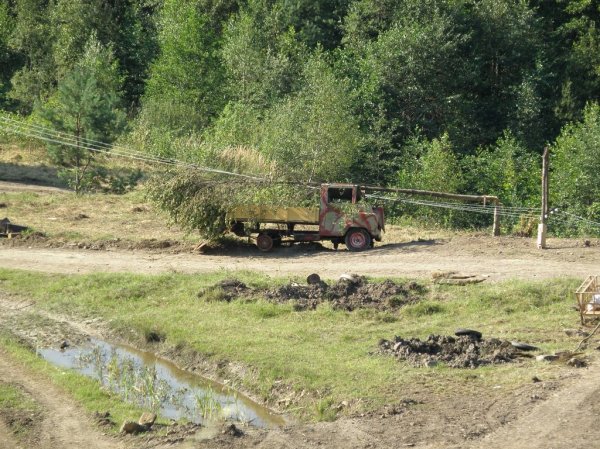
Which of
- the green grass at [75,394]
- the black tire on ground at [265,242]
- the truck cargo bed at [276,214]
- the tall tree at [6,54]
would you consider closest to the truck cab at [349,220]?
the truck cargo bed at [276,214]

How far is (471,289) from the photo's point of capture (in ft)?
82.8

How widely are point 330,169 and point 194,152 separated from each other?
9.69 m

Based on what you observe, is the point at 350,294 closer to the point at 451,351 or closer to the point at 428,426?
the point at 451,351

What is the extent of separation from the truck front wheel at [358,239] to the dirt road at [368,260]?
1.24 ft

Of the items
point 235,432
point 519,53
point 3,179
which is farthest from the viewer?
point 519,53

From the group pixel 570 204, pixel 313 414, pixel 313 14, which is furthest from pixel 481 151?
pixel 313 414

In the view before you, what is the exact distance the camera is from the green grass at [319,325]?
18719 millimetres

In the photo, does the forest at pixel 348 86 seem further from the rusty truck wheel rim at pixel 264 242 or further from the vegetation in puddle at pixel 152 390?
the vegetation in puddle at pixel 152 390

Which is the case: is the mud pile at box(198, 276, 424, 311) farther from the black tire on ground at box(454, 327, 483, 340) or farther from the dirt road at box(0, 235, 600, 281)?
the black tire on ground at box(454, 327, 483, 340)

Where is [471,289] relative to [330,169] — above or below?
below

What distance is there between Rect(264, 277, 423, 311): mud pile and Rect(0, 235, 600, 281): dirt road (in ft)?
6.00

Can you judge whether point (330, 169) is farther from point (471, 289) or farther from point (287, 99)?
point (471, 289)

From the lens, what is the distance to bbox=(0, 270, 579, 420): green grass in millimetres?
18719

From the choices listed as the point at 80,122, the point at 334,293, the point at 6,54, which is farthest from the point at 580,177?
the point at 6,54
